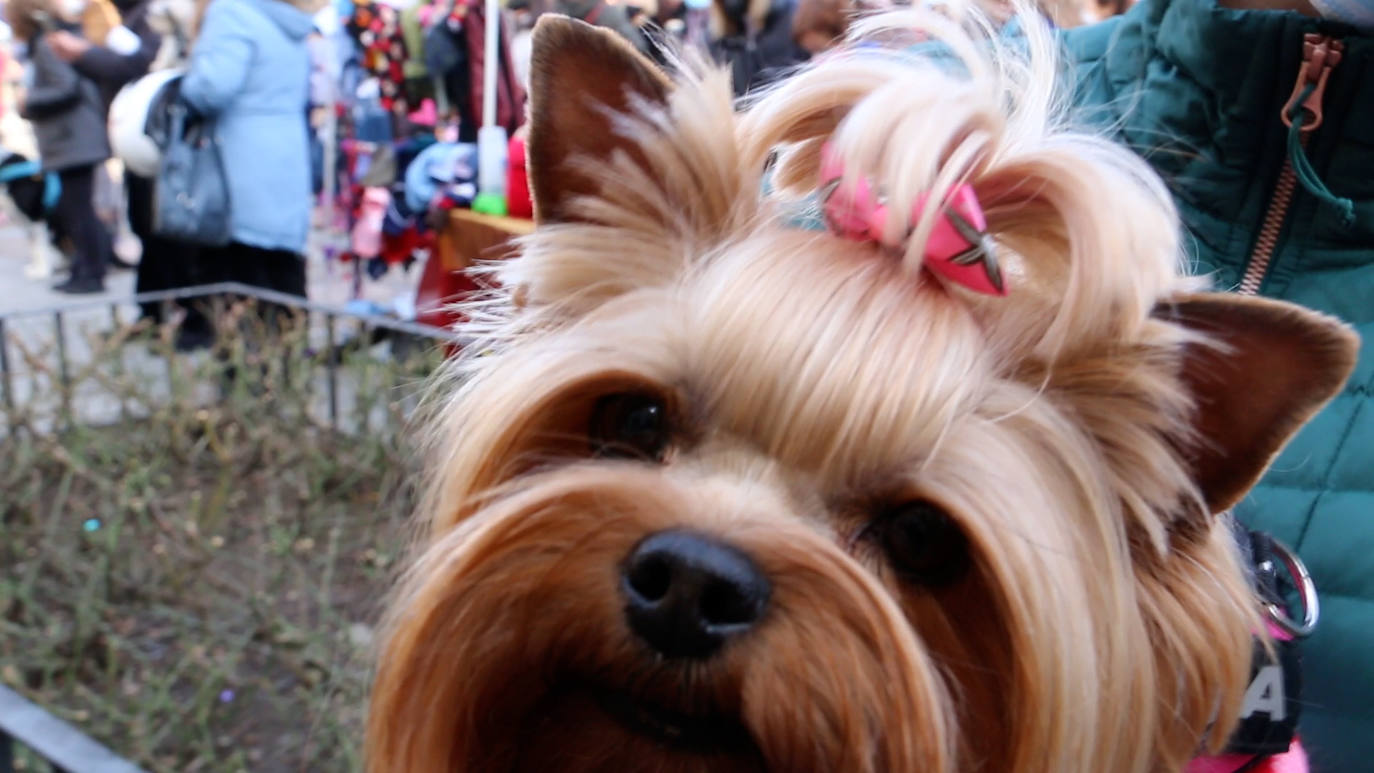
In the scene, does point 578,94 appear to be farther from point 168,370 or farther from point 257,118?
point 257,118

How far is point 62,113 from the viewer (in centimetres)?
810

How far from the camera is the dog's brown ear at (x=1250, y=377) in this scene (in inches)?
45.7

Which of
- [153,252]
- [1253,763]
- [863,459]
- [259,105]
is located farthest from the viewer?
[153,252]

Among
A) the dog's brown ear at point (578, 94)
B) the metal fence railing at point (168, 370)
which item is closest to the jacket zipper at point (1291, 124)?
the dog's brown ear at point (578, 94)

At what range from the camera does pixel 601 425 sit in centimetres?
146

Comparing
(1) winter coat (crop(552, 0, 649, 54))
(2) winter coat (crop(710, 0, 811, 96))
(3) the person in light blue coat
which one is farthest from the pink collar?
(3) the person in light blue coat

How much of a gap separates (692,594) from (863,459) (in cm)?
25

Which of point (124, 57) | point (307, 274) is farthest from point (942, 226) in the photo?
point (124, 57)

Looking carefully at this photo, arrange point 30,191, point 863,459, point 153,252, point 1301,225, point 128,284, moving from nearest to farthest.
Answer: point 863,459 < point 1301,225 < point 153,252 < point 30,191 < point 128,284

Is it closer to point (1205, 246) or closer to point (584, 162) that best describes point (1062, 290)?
point (1205, 246)

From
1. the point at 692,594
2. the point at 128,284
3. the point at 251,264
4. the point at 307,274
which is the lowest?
the point at 128,284

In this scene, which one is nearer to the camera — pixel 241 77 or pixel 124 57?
pixel 241 77

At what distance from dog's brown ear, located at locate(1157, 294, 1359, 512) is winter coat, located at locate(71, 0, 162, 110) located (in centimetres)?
837

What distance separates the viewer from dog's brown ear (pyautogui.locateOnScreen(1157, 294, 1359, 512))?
1160mm
